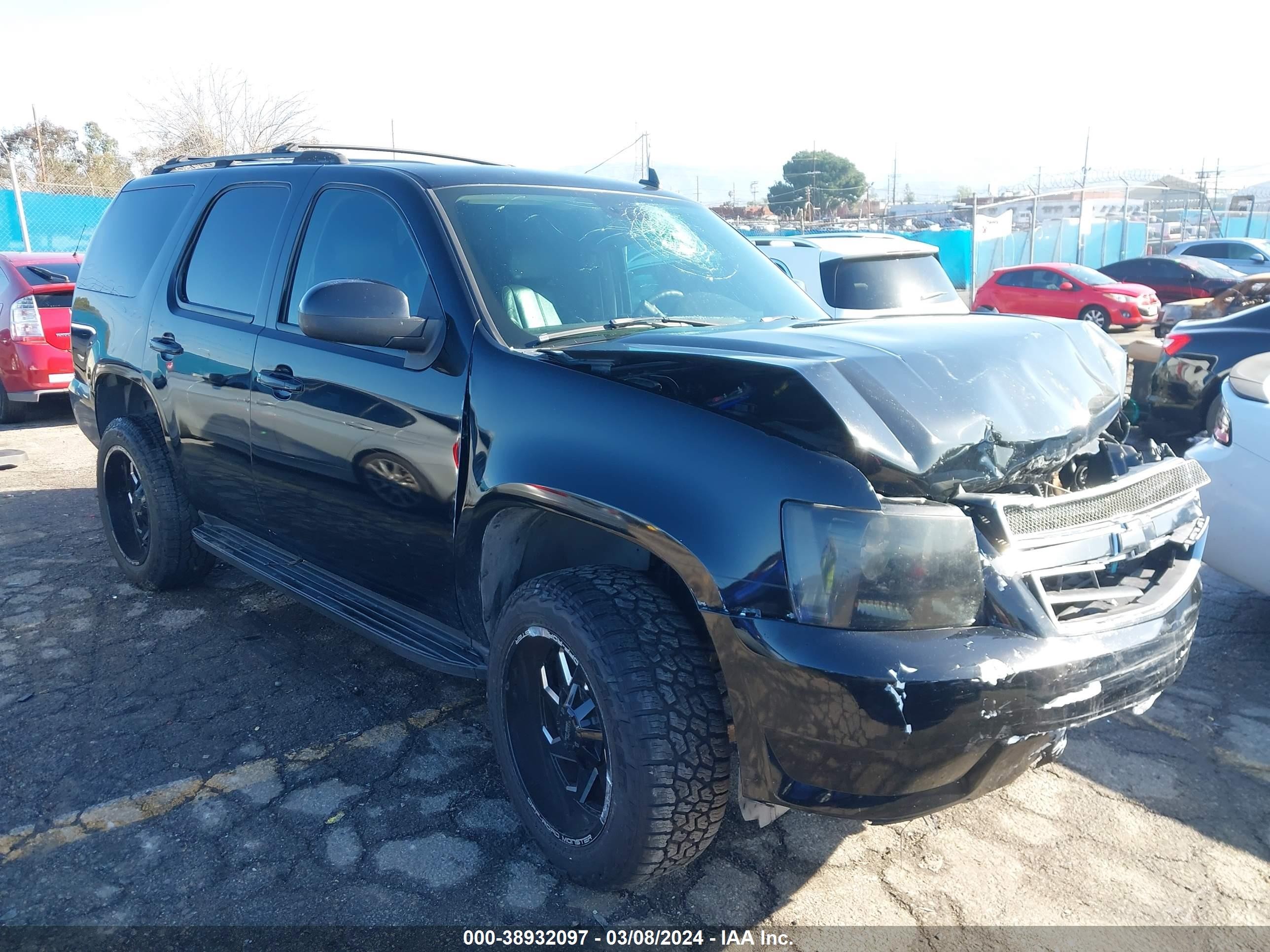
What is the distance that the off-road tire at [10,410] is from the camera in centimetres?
916

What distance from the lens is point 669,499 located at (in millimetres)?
2240

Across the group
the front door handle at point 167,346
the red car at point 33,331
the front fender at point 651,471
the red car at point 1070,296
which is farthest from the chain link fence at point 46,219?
the red car at point 1070,296

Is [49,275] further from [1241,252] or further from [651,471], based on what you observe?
[1241,252]

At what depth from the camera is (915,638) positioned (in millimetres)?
2043

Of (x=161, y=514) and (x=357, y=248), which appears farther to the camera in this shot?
(x=161, y=514)

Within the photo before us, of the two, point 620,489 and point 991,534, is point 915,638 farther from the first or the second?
point 620,489

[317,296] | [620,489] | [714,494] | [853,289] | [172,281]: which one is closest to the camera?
[714,494]

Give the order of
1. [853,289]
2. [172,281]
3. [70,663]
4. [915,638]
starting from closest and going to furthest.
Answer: [915,638], [70,663], [172,281], [853,289]

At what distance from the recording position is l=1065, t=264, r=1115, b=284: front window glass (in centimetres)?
2008

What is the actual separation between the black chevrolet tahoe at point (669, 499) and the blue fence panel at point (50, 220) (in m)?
17.0

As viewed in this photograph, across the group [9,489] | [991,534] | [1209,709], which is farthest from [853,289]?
[9,489]

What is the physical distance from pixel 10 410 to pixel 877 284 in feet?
26.5

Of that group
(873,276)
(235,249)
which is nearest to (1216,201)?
(873,276)

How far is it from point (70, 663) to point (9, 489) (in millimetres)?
3519
